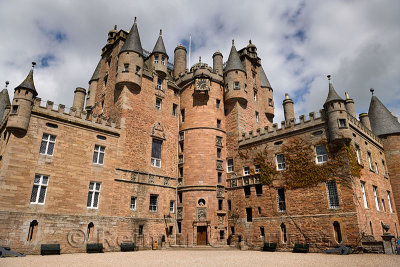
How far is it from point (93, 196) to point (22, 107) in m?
9.63

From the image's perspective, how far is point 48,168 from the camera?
22.5 m

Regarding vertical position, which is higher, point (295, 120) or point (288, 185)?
point (295, 120)

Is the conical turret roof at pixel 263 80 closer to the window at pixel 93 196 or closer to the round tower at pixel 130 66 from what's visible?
the round tower at pixel 130 66

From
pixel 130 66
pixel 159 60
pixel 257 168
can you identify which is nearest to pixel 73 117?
pixel 130 66

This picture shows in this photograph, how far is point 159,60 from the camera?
34906 mm

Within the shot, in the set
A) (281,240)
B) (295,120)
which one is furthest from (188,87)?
(281,240)

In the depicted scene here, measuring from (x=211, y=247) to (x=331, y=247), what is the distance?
1120 centimetres

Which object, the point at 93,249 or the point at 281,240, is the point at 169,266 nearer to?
the point at 93,249

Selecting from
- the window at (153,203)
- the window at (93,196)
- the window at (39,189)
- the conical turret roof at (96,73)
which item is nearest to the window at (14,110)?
the window at (39,189)

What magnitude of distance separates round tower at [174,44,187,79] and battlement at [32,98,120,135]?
51.8 feet

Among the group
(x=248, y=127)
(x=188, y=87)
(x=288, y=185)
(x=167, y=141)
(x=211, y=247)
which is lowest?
(x=211, y=247)

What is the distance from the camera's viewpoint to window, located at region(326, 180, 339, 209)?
2328 cm

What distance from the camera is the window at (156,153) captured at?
30.3 meters

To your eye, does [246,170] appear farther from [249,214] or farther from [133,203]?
[133,203]
